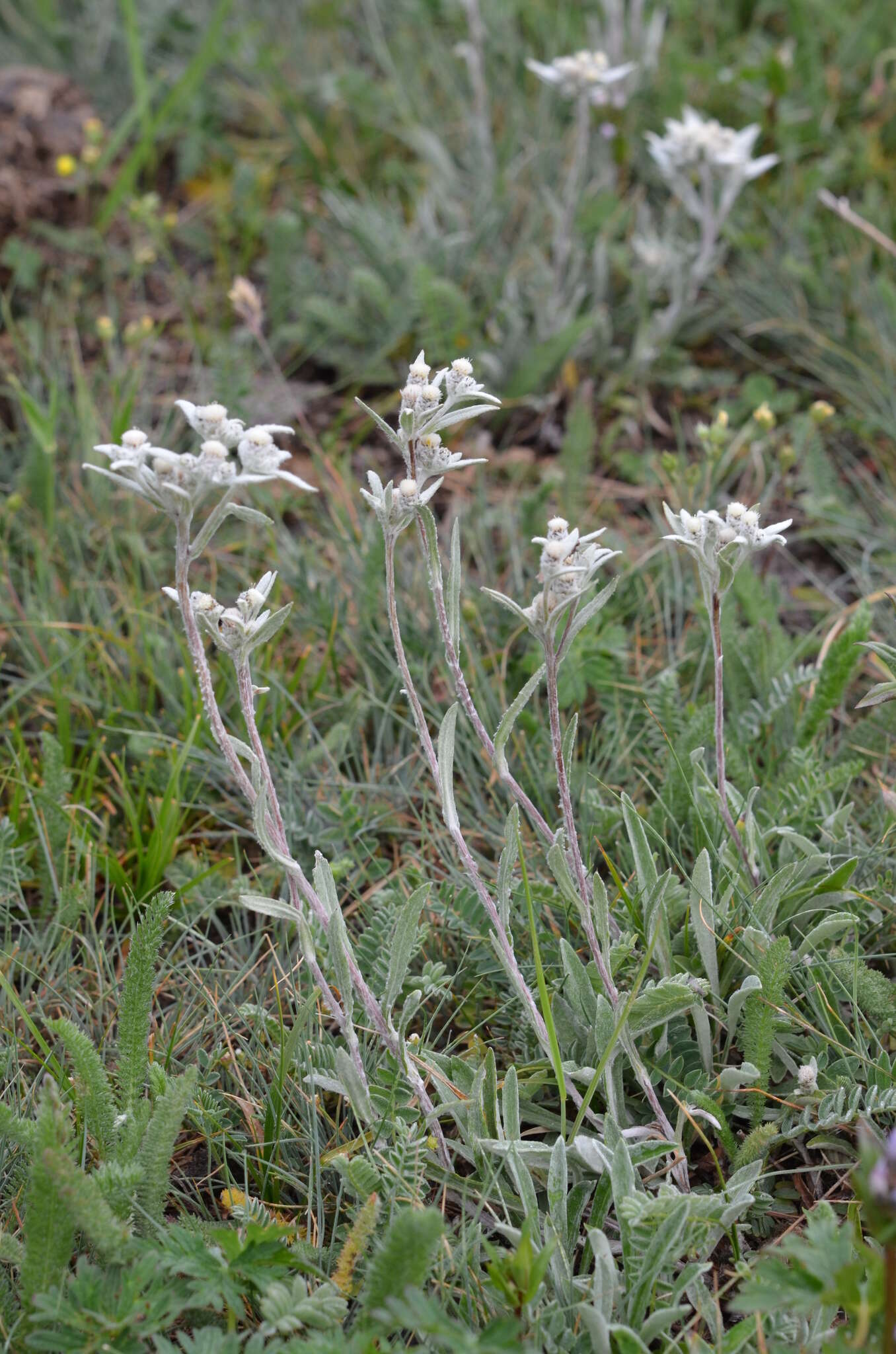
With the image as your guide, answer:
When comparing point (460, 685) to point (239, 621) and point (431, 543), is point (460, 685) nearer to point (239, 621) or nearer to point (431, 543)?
point (431, 543)

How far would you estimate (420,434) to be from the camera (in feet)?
5.06

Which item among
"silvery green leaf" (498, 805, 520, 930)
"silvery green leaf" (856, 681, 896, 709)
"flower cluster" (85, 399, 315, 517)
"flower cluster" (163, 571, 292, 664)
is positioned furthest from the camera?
"silvery green leaf" (856, 681, 896, 709)

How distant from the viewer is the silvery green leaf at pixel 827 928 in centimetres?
178

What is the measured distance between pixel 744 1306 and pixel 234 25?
5.07 metres

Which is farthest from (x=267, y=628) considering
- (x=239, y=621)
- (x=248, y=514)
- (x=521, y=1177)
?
Result: (x=521, y=1177)

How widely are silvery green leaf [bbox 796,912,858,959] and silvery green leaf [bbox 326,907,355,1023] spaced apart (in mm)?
751

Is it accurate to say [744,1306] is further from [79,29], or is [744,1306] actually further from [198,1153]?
[79,29]

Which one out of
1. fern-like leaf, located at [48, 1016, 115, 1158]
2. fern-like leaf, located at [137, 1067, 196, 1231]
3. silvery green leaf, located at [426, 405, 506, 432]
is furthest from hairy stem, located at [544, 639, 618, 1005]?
fern-like leaf, located at [48, 1016, 115, 1158]

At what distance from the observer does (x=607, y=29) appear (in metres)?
4.16

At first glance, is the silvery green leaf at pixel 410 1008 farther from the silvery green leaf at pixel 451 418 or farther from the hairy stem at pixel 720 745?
the silvery green leaf at pixel 451 418

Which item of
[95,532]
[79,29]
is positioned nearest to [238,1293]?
[95,532]

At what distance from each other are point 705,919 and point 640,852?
0.51ft

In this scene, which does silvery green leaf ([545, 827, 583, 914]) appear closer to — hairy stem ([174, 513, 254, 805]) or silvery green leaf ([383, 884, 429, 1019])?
silvery green leaf ([383, 884, 429, 1019])

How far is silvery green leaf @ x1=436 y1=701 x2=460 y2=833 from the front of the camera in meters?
1.60
